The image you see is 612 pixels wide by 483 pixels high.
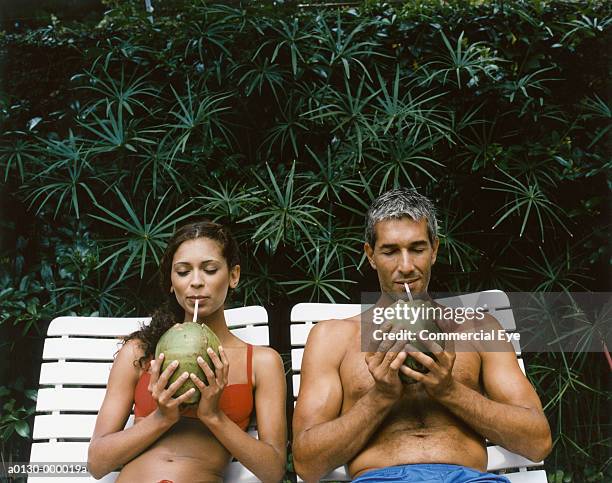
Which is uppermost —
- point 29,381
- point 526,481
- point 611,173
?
point 611,173

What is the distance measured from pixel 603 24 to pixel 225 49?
147 centimetres

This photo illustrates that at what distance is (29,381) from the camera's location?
291cm

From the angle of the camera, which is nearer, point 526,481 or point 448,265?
point 526,481

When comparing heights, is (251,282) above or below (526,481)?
above

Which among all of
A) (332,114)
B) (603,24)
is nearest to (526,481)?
(332,114)

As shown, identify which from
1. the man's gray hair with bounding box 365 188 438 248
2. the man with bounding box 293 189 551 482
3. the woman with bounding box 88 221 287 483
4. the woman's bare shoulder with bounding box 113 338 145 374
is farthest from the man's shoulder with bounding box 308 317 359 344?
the woman's bare shoulder with bounding box 113 338 145 374

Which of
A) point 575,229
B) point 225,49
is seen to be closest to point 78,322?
point 225,49

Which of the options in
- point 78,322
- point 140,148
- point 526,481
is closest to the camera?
point 526,481

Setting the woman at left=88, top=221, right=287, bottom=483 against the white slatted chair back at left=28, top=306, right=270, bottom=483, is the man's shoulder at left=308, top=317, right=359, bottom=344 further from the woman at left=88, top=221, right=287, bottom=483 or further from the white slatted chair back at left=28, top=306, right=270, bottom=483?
the white slatted chair back at left=28, top=306, right=270, bottom=483

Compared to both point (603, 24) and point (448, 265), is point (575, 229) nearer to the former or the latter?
point (448, 265)

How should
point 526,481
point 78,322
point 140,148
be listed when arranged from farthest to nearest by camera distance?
point 140,148 → point 78,322 → point 526,481

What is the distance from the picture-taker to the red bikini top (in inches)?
89.1

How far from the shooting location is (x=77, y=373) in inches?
104

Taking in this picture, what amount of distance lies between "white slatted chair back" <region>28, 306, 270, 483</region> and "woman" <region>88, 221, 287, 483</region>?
0.21m
